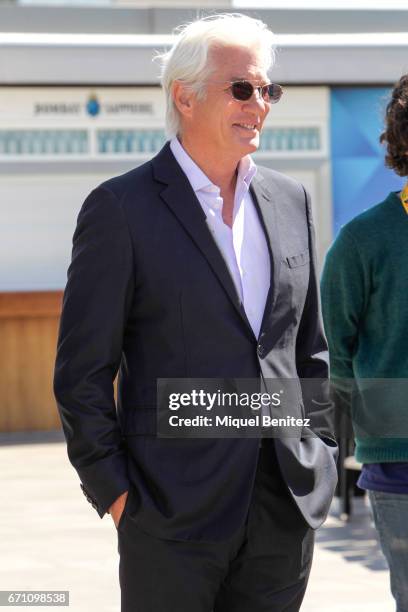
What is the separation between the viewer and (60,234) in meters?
13.7

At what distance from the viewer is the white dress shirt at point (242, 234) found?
3027 mm

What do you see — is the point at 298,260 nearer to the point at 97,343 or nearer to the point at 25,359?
the point at 97,343

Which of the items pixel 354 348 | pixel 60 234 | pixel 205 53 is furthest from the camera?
pixel 60 234

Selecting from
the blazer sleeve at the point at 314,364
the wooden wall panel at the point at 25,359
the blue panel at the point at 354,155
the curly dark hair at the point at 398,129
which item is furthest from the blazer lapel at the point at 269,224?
the blue panel at the point at 354,155

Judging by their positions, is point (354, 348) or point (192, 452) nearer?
point (192, 452)

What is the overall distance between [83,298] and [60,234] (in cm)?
1082

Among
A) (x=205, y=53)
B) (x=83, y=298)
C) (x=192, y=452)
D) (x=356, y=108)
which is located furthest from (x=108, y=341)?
(x=356, y=108)

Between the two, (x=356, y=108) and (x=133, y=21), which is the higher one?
(x=133, y=21)

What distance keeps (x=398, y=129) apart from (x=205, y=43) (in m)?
0.72

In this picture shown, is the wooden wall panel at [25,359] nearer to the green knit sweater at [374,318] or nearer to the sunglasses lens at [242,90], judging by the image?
the green knit sweater at [374,318]

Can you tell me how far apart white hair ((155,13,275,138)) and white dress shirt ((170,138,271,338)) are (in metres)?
0.17

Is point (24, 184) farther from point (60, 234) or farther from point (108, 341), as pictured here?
point (108, 341)

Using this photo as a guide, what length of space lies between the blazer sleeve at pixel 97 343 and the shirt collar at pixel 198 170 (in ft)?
0.73

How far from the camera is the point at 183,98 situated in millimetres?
3131
